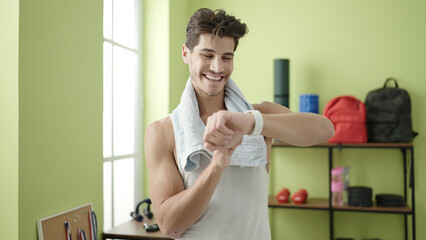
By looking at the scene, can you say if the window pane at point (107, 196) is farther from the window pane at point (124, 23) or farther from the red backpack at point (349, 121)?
the red backpack at point (349, 121)

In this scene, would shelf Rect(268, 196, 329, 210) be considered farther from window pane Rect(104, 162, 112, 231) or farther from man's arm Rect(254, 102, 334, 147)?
man's arm Rect(254, 102, 334, 147)

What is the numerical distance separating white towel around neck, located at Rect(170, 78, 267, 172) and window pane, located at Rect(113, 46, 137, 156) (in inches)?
69.3

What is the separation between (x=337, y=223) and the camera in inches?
140

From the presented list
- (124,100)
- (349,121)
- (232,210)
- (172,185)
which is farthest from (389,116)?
(172,185)

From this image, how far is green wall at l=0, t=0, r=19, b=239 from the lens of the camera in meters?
1.71

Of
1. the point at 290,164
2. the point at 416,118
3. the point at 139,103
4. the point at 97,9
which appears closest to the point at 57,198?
the point at 97,9

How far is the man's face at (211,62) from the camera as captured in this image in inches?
42.4

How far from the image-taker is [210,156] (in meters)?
1.05

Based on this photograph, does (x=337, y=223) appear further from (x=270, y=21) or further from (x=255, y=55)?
(x=270, y=21)

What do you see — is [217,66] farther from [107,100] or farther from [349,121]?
[349,121]

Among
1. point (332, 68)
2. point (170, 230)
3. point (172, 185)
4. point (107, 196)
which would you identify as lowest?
point (107, 196)

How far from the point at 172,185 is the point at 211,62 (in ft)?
1.09

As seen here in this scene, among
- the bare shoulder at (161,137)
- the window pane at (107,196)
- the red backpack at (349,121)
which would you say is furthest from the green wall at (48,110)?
the red backpack at (349,121)

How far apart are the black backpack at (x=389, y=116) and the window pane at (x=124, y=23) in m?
1.96
